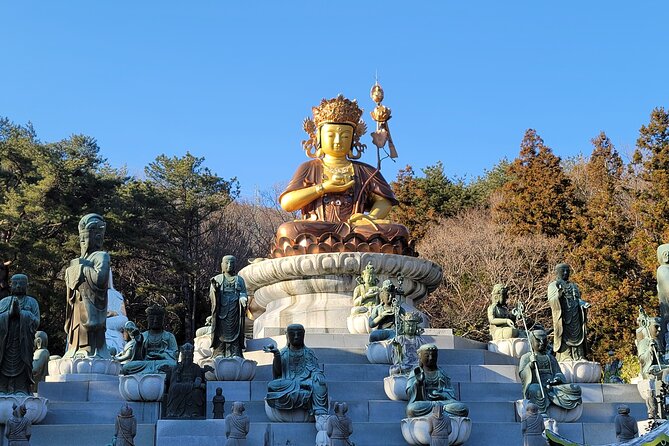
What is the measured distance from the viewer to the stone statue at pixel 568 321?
13.5m

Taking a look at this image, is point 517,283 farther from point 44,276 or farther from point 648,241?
point 44,276

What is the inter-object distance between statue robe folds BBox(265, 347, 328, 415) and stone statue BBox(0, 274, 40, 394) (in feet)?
9.06

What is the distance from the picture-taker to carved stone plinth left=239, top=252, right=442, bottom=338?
1672 cm

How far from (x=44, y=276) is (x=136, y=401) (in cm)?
1537

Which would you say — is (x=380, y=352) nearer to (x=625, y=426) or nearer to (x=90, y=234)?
(x=625, y=426)

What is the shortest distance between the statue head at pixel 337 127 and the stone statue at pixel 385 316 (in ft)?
19.7

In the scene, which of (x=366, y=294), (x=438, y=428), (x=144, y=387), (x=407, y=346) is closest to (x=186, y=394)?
(x=144, y=387)

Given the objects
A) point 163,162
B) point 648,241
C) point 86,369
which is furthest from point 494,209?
point 86,369

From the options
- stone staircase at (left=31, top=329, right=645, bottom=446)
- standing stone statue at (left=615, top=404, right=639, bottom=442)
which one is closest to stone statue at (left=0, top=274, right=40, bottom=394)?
stone staircase at (left=31, top=329, right=645, bottom=446)

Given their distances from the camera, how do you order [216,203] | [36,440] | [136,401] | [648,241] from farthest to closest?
1. [216,203]
2. [648,241]
3. [136,401]
4. [36,440]

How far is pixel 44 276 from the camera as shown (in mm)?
25812

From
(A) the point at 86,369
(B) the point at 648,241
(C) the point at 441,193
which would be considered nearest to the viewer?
(A) the point at 86,369

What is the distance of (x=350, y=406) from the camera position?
11.7 metres

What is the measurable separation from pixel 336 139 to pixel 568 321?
752cm
